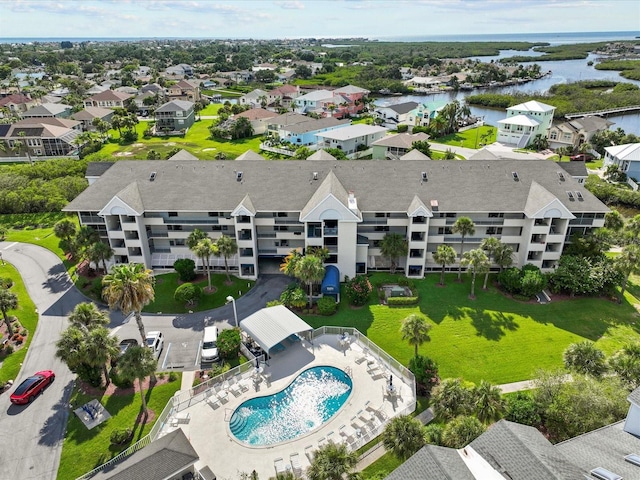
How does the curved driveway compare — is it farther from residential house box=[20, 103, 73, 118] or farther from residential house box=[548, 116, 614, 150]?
residential house box=[20, 103, 73, 118]

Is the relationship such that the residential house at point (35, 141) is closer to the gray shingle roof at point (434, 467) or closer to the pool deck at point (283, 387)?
the pool deck at point (283, 387)

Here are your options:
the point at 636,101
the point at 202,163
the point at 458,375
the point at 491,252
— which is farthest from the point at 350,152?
the point at 636,101

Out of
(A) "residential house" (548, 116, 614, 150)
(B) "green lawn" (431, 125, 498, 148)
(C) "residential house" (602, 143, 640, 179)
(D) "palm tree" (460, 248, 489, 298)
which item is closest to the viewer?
(D) "palm tree" (460, 248, 489, 298)

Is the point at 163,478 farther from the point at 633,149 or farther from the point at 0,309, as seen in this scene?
the point at 633,149

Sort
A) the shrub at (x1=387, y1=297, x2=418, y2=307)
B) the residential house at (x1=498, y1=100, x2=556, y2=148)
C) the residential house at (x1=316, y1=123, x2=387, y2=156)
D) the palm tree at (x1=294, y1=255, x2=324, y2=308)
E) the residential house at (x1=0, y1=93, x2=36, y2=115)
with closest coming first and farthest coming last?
the palm tree at (x1=294, y1=255, x2=324, y2=308) < the shrub at (x1=387, y1=297, x2=418, y2=307) < the residential house at (x1=316, y1=123, x2=387, y2=156) < the residential house at (x1=498, y1=100, x2=556, y2=148) < the residential house at (x1=0, y1=93, x2=36, y2=115)

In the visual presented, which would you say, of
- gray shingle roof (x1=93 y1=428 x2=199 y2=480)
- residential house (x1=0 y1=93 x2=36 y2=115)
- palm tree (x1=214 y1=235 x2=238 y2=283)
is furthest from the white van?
residential house (x1=0 y1=93 x2=36 y2=115)

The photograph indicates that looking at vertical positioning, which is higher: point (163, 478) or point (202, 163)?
point (202, 163)

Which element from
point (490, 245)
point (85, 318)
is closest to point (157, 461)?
point (85, 318)
